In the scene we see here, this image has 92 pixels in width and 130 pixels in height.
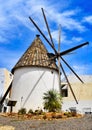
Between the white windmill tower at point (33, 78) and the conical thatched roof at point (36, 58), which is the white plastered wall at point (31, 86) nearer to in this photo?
the white windmill tower at point (33, 78)

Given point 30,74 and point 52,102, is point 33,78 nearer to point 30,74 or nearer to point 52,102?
point 30,74

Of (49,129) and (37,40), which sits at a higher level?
(37,40)

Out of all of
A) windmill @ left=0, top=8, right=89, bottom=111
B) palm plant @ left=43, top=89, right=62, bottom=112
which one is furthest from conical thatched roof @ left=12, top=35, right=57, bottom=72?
palm plant @ left=43, top=89, right=62, bottom=112

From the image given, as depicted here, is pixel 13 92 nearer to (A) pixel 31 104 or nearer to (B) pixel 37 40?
(A) pixel 31 104

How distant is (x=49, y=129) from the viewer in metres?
21.0

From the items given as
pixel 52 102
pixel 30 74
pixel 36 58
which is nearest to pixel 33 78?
pixel 30 74

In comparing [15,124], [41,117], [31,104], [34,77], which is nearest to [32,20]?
[34,77]

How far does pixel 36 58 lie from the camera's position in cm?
4084

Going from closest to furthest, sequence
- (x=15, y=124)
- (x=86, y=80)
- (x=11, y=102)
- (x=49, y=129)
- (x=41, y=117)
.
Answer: (x=49, y=129) → (x=15, y=124) → (x=41, y=117) → (x=11, y=102) → (x=86, y=80)

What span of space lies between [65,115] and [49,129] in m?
7.67

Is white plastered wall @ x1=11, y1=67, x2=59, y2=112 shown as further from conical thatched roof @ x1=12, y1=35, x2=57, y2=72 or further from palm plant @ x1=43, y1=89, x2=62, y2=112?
palm plant @ x1=43, y1=89, x2=62, y2=112

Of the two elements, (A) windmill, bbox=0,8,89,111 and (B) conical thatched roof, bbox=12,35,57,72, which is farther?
(B) conical thatched roof, bbox=12,35,57,72

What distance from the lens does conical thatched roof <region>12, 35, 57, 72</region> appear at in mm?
40406

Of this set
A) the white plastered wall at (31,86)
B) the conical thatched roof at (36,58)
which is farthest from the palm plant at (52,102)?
the conical thatched roof at (36,58)
